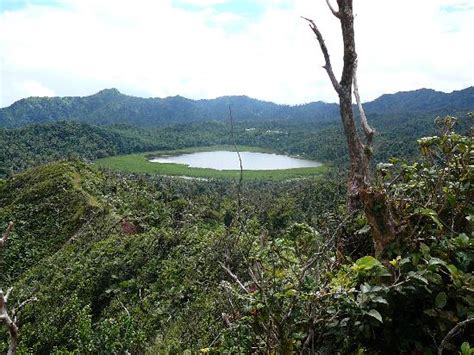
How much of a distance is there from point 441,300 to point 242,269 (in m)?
6.32

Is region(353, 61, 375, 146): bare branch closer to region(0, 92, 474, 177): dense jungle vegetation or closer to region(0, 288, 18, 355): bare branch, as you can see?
region(0, 288, 18, 355): bare branch

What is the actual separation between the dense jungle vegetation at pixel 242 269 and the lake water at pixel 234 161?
298 feet

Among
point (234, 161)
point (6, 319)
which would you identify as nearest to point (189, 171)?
point (234, 161)

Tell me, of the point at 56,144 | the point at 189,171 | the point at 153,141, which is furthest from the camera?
the point at 153,141

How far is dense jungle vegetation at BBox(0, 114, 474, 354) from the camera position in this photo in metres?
2.91

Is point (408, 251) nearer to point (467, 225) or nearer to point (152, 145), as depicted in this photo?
point (467, 225)

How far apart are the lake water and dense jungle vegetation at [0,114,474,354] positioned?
90914 mm

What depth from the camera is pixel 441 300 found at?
108 inches

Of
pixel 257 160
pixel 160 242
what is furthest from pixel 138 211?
pixel 257 160

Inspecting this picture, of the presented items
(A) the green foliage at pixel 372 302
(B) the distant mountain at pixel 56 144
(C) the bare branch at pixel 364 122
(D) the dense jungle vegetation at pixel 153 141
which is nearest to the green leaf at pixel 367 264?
(A) the green foliage at pixel 372 302

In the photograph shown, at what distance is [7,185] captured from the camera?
40250 millimetres

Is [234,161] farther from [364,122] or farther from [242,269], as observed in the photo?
[364,122]

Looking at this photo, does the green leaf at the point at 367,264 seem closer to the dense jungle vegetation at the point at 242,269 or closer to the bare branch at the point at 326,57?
the dense jungle vegetation at the point at 242,269

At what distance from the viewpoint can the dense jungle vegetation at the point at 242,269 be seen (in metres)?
2.91
